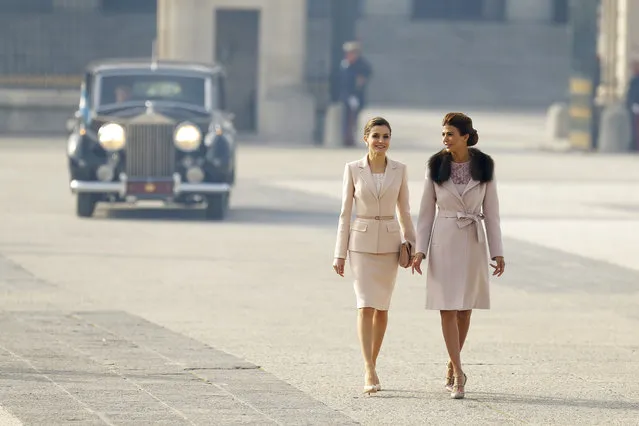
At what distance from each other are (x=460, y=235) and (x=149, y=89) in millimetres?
12482

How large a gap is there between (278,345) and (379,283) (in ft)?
6.35

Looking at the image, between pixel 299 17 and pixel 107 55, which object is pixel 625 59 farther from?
pixel 107 55

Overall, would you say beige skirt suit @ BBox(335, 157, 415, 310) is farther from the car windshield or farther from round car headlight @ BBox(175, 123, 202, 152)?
the car windshield

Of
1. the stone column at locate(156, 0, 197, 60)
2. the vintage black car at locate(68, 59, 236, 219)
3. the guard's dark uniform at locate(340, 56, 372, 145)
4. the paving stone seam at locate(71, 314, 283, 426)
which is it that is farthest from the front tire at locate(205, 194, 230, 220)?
the guard's dark uniform at locate(340, 56, 372, 145)

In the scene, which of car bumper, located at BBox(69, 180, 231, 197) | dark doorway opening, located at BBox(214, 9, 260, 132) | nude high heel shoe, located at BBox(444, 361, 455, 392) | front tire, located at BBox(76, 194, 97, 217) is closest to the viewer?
nude high heel shoe, located at BBox(444, 361, 455, 392)

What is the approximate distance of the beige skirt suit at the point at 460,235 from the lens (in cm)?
953

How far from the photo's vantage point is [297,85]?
1437 inches

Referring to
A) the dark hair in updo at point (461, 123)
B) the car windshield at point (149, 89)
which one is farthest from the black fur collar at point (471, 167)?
the car windshield at point (149, 89)

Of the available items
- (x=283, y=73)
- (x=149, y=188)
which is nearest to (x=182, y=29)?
(x=283, y=73)

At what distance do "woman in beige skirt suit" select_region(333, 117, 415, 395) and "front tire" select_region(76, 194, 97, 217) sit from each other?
1137cm

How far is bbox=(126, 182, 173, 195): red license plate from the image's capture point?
67.8ft

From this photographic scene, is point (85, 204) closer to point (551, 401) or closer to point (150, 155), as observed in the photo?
point (150, 155)

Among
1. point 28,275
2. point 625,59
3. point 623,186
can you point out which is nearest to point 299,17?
point 625,59

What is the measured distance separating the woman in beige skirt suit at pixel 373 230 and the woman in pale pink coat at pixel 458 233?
0.65 feet
